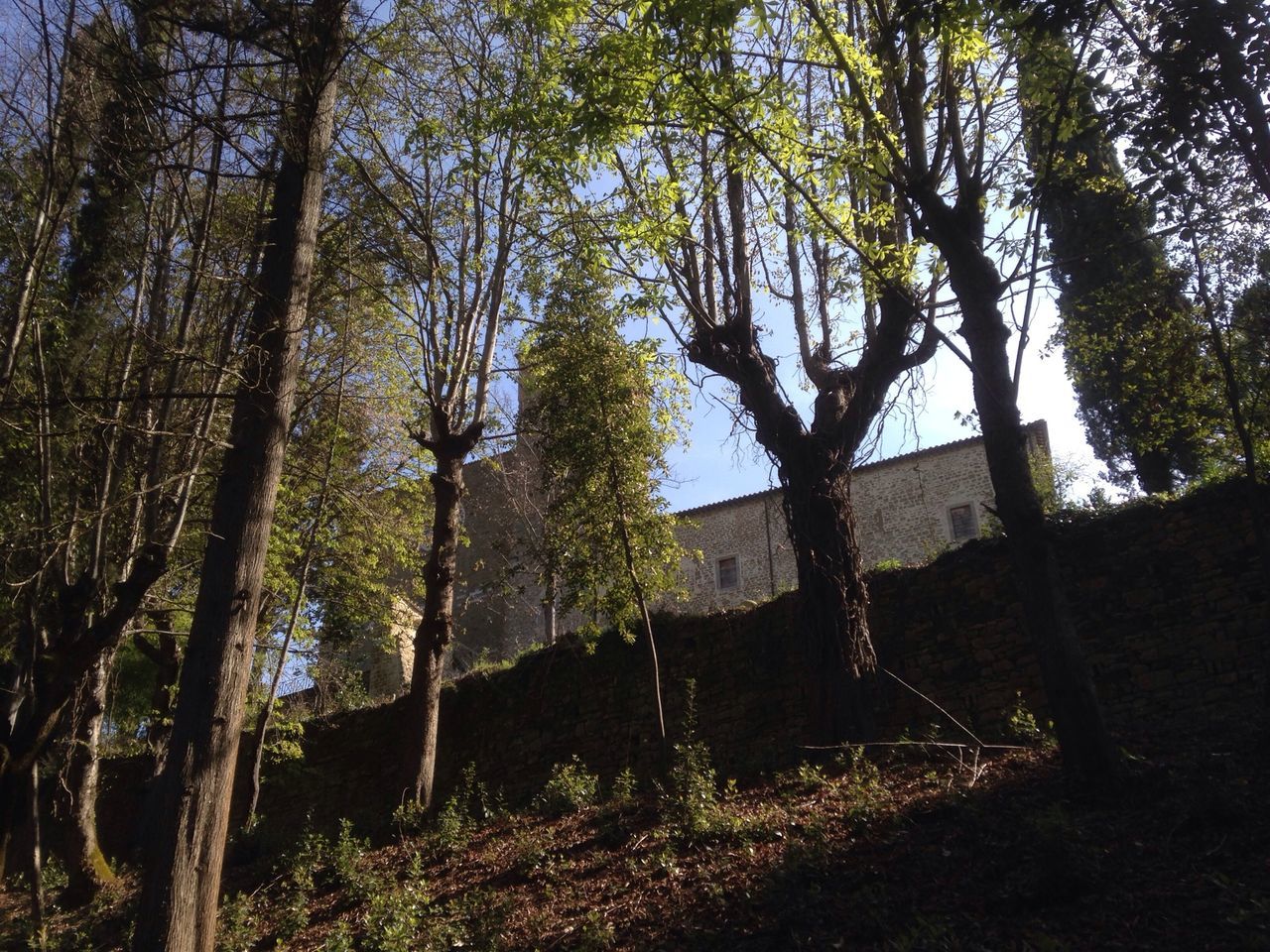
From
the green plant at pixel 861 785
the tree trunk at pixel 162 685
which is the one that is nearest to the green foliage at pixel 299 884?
the tree trunk at pixel 162 685

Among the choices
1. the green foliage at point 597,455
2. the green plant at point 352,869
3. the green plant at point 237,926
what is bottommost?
the green plant at point 237,926

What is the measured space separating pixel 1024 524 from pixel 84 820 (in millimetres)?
10960

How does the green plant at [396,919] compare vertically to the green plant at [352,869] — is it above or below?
below

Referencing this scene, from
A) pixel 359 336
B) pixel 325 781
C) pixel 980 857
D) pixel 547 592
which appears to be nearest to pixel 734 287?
pixel 547 592

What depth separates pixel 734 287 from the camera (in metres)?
10.6

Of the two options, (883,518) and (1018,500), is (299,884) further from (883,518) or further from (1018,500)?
(883,518)

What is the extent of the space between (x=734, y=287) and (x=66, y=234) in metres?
6.94

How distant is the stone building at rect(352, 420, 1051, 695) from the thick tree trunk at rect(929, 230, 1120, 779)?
12005 mm

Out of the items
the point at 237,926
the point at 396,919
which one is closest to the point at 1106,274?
the point at 396,919

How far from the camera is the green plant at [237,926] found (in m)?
7.24

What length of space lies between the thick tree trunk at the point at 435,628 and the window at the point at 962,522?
13023 millimetres

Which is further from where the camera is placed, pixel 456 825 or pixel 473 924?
pixel 456 825

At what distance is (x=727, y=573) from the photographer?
23.0 metres

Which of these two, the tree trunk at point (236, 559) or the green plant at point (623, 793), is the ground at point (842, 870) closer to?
the green plant at point (623, 793)
